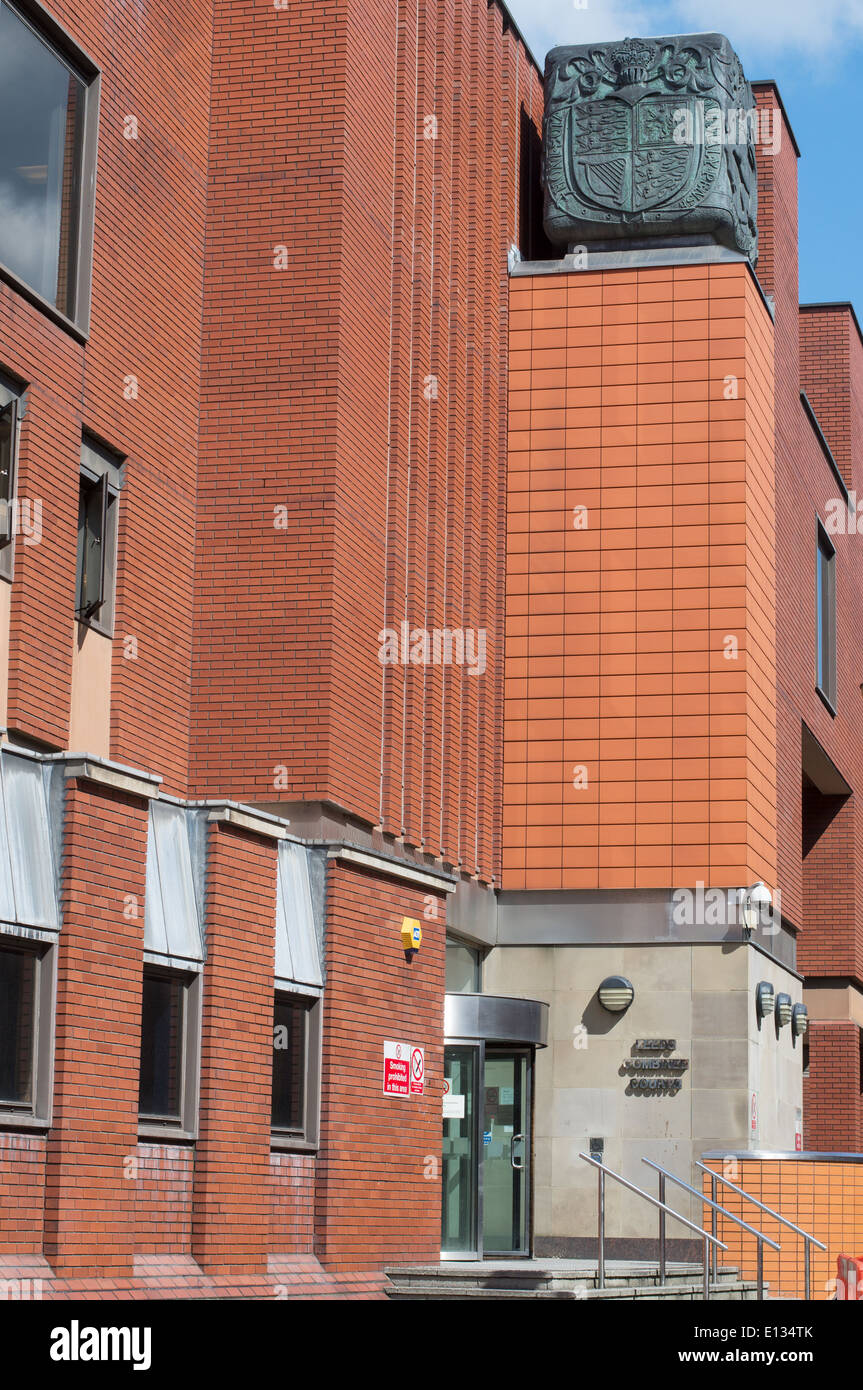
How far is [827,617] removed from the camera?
34.2 m

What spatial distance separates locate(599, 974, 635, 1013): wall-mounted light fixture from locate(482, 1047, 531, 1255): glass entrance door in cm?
186

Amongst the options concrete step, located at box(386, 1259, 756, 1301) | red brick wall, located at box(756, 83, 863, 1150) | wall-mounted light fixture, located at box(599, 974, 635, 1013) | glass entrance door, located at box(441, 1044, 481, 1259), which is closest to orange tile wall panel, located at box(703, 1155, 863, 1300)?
wall-mounted light fixture, located at box(599, 974, 635, 1013)

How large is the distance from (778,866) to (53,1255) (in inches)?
661

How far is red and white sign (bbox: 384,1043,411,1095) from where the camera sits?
1626 centimetres

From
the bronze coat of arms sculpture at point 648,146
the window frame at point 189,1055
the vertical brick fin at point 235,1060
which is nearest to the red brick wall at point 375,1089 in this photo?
the vertical brick fin at point 235,1060

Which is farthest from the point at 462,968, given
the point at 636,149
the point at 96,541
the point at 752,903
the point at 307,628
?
the point at 636,149

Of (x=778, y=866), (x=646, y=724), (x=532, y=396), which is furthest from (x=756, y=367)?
(x=778, y=866)

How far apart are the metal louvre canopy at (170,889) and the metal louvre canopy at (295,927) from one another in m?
1.28

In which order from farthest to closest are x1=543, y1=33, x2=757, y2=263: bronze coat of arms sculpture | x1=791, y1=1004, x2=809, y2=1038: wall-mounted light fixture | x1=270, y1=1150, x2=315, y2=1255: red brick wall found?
x1=791, y1=1004, x2=809, y2=1038: wall-mounted light fixture → x1=543, y1=33, x2=757, y2=263: bronze coat of arms sculpture → x1=270, y1=1150, x2=315, y2=1255: red brick wall

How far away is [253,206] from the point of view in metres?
19.7

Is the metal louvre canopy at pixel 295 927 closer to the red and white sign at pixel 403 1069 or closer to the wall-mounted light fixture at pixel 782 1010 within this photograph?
the red and white sign at pixel 403 1069

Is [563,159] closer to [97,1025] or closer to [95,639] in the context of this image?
[95,639]

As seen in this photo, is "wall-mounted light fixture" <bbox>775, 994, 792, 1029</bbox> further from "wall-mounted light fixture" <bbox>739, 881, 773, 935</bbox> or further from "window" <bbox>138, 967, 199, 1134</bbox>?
"window" <bbox>138, 967, 199, 1134</bbox>

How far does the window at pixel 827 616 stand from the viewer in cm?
3362
